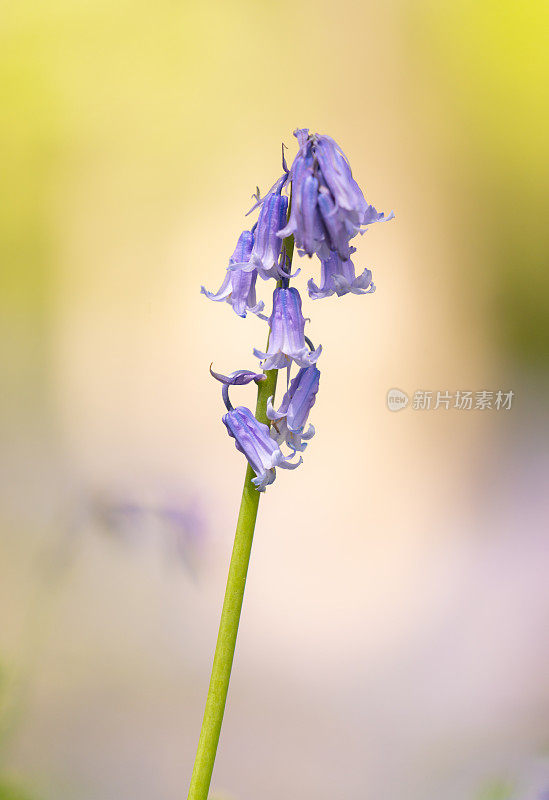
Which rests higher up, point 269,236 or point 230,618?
point 269,236

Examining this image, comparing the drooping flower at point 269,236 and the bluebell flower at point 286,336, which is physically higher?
the drooping flower at point 269,236

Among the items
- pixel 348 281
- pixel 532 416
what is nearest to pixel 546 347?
pixel 532 416

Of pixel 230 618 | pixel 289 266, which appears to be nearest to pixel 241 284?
pixel 289 266

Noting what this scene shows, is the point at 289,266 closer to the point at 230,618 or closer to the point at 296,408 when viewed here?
the point at 296,408

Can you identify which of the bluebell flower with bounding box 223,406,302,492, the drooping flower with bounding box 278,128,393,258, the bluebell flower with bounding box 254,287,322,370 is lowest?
the bluebell flower with bounding box 223,406,302,492

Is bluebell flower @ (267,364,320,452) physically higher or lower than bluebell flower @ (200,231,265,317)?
lower

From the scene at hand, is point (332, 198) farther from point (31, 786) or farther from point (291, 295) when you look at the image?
point (31, 786)
